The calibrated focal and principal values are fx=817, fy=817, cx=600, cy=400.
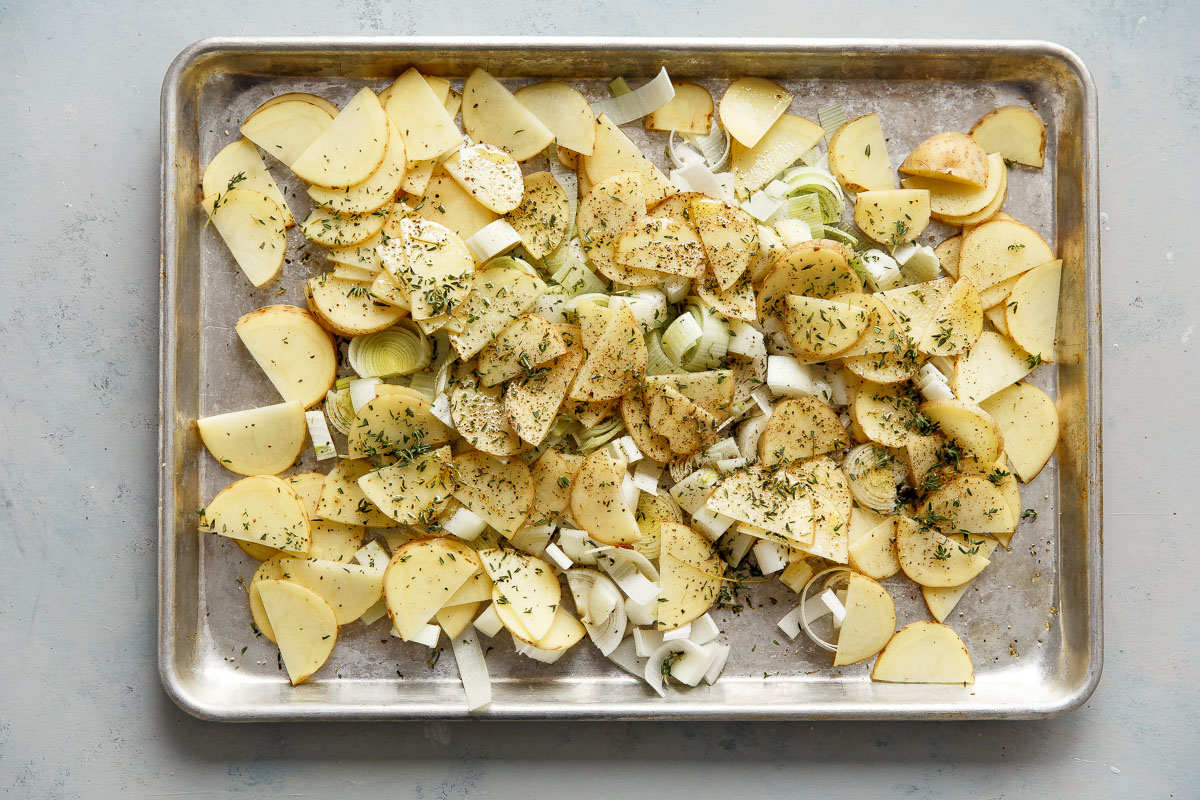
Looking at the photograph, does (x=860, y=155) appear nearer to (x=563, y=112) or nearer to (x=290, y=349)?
(x=563, y=112)

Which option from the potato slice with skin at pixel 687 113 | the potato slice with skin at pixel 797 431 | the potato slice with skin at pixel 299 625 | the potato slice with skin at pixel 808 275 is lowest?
the potato slice with skin at pixel 299 625

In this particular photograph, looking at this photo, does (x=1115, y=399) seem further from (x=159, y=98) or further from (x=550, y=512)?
(x=159, y=98)

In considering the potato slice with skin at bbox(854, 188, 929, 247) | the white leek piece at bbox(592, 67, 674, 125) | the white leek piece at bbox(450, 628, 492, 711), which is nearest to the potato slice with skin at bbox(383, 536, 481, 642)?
the white leek piece at bbox(450, 628, 492, 711)

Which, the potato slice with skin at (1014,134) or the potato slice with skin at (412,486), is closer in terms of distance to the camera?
the potato slice with skin at (412,486)

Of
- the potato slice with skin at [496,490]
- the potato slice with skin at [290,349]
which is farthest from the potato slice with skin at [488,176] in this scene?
the potato slice with skin at [496,490]

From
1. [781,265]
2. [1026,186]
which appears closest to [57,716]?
[781,265]

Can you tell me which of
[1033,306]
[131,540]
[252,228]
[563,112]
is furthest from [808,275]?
[131,540]

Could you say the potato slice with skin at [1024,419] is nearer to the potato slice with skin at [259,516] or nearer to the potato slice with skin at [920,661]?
the potato slice with skin at [920,661]
